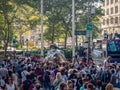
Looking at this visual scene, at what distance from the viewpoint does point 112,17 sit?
328 ft

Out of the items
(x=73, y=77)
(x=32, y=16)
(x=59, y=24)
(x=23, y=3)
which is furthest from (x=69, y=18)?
(x=73, y=77)

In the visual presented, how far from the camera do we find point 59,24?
51.9 m

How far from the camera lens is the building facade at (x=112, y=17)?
95.5 meters

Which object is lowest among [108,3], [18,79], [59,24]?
[18,79]

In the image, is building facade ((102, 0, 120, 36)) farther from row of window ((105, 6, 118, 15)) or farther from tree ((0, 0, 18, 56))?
tree ((0, 0, 18, 56))

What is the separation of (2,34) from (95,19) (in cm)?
1369

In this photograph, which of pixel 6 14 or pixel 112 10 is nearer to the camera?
pixel 6 14

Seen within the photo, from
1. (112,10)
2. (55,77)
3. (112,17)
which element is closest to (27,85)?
(55,77)

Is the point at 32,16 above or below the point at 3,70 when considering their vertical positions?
above

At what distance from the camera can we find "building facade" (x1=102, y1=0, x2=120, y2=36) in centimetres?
9550

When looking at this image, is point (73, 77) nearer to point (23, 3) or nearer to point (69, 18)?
point (23, 3)

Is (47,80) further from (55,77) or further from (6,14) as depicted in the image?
(6,14)

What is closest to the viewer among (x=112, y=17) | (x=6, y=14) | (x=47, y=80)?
(x=47, y=80)

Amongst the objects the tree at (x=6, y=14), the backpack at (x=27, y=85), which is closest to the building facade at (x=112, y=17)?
the tree at (x=6, y=14)
